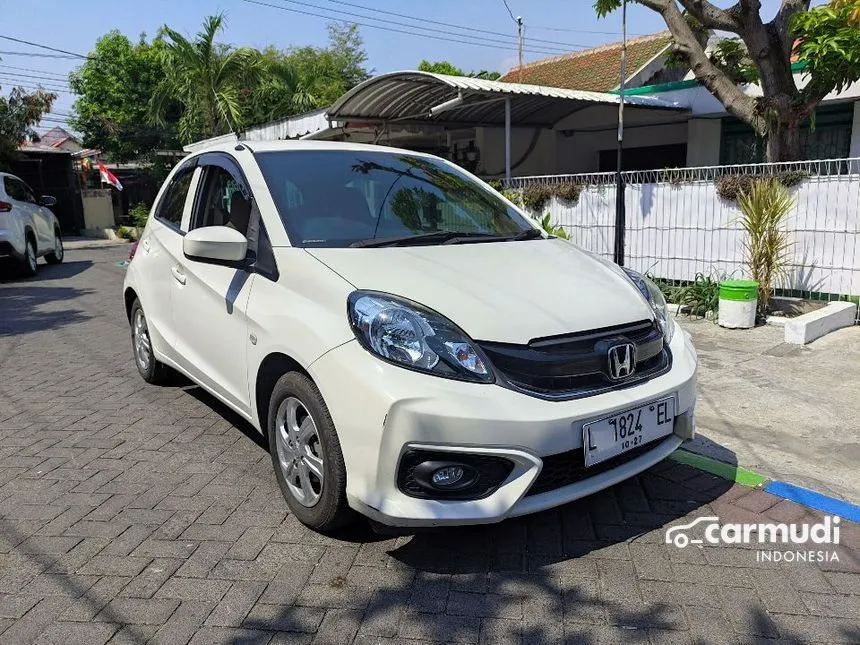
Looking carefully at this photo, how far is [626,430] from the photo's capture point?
105 inches

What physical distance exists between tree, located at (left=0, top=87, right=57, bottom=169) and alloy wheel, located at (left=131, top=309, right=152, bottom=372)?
19.8 meters

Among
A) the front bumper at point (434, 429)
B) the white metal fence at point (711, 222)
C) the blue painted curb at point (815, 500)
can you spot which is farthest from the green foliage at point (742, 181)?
the front bumper at point (434, 429)

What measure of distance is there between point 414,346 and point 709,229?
19.7 ft

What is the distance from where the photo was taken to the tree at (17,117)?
2108 cm

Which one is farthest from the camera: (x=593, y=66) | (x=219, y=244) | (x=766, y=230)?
(x=593, y=66)

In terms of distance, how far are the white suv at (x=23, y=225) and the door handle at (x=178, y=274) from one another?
8929 mm

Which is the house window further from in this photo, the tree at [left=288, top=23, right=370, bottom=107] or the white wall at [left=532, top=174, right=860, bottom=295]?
the tree at [left=288, top=23, right=370, bottom=107]

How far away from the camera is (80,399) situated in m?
4.92

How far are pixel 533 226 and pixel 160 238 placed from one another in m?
2.40

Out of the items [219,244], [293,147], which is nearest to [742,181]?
[293,147]

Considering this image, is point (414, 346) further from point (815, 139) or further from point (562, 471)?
point (815, 139)

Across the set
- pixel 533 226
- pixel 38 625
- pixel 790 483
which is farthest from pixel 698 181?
pixel 38 625

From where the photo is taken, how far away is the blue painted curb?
3.04m

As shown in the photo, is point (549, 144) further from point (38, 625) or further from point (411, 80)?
point (38, 625)
